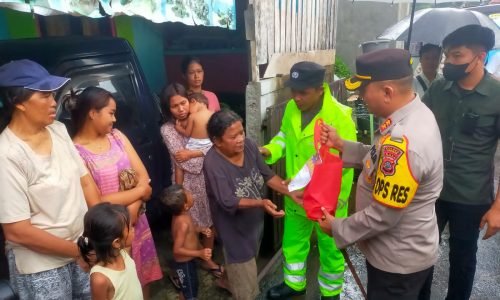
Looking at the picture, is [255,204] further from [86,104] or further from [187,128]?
[86,104]

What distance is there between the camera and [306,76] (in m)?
2.75

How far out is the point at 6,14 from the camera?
3711 mm

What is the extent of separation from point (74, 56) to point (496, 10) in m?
6.81

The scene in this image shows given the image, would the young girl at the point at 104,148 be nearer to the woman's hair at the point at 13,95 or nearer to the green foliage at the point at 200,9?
the woman's hair at the point at 13,95

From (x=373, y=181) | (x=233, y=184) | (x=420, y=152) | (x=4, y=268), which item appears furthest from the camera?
(x=233, y=184)

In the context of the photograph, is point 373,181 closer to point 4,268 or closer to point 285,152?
point 285,152

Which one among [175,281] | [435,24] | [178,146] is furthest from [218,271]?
[435,24]

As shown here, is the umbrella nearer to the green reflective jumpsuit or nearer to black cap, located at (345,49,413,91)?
the green reflective jumpsuit

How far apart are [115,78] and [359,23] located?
10.7 m

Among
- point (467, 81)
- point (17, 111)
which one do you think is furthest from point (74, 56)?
point (467, 81)

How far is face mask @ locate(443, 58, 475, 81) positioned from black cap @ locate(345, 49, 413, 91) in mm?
875

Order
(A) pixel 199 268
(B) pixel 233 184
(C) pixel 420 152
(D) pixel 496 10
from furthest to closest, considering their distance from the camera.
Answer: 1. (D) pixel 496 10
2. (A) pixel 199 268
3. (B) pixel 233 184
4. (C) pixel 420 152

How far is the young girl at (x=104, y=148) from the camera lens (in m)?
2.27

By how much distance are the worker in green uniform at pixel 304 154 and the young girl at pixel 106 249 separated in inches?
57.7
